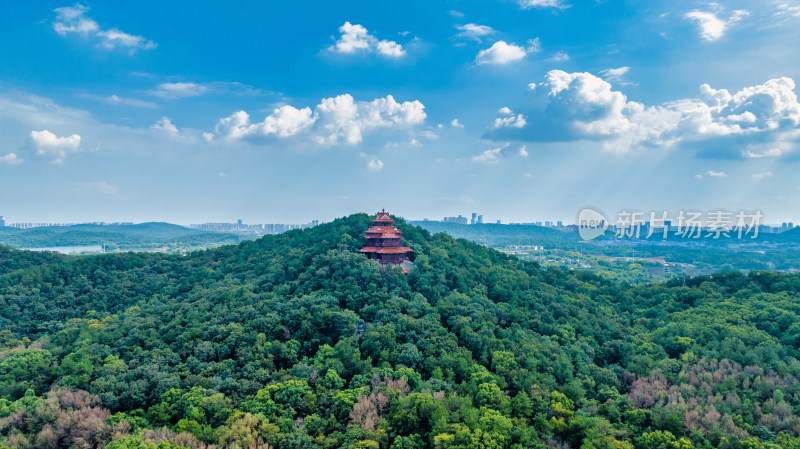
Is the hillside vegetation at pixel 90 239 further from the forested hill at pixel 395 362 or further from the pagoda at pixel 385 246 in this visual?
the pagoda at pixel 385 246

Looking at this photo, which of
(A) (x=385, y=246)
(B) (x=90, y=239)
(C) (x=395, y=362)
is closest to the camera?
(C) (x=395, y=362)

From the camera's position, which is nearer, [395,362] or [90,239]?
[395,362]

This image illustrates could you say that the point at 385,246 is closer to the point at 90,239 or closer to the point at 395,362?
the point at 395,362

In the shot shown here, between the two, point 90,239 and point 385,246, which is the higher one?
point 385,246

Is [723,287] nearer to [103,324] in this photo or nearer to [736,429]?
[736,429]

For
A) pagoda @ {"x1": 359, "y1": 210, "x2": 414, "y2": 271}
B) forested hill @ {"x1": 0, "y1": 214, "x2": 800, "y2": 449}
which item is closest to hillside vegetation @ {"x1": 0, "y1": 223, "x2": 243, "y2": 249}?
forested hill @ {"x1": 0, "y1": 214, "x2": 800, "y2": 449}

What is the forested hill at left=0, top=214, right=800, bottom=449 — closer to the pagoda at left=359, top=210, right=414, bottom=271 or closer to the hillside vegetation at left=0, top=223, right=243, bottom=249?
the pagoda at left=359, top=210, right=414, bottom=271

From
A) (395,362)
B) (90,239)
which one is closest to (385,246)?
(395,362)

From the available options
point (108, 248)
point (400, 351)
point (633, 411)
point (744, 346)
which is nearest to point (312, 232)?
point (400, 351)
